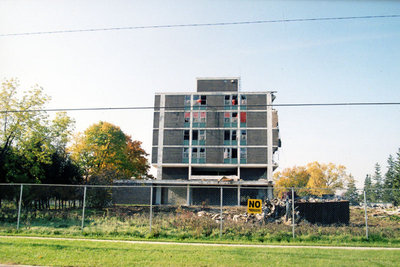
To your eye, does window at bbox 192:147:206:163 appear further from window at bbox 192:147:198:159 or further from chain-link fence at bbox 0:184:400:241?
chain-link fence at bbox 0:184:400:241

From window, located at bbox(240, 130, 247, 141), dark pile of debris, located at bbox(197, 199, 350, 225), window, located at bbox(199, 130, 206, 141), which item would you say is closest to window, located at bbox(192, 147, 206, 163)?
window, located at bbox(199, 130, 206, 141)

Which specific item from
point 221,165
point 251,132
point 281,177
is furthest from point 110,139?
point 281,177

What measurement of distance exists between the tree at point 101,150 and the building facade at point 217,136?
634 cm

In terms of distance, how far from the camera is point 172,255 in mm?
9922

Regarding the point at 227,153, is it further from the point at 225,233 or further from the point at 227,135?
the point at 225,233

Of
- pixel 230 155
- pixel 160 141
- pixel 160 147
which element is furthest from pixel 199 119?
pixel 160 147

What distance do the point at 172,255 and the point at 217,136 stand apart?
39.4m

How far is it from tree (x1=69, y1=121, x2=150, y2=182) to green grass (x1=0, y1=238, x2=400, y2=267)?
35.4 meters

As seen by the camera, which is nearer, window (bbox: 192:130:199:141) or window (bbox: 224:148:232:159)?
window (bbox: 224:148:232:159)

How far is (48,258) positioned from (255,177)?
4099cm

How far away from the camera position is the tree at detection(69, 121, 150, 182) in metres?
47.8

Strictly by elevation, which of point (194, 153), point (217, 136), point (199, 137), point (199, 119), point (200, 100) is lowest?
point (194, 153)

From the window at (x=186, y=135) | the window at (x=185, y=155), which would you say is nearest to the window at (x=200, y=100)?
the window at (x=186, y=135)

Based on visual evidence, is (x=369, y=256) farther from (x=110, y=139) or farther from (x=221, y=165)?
(x=110, y=139)
